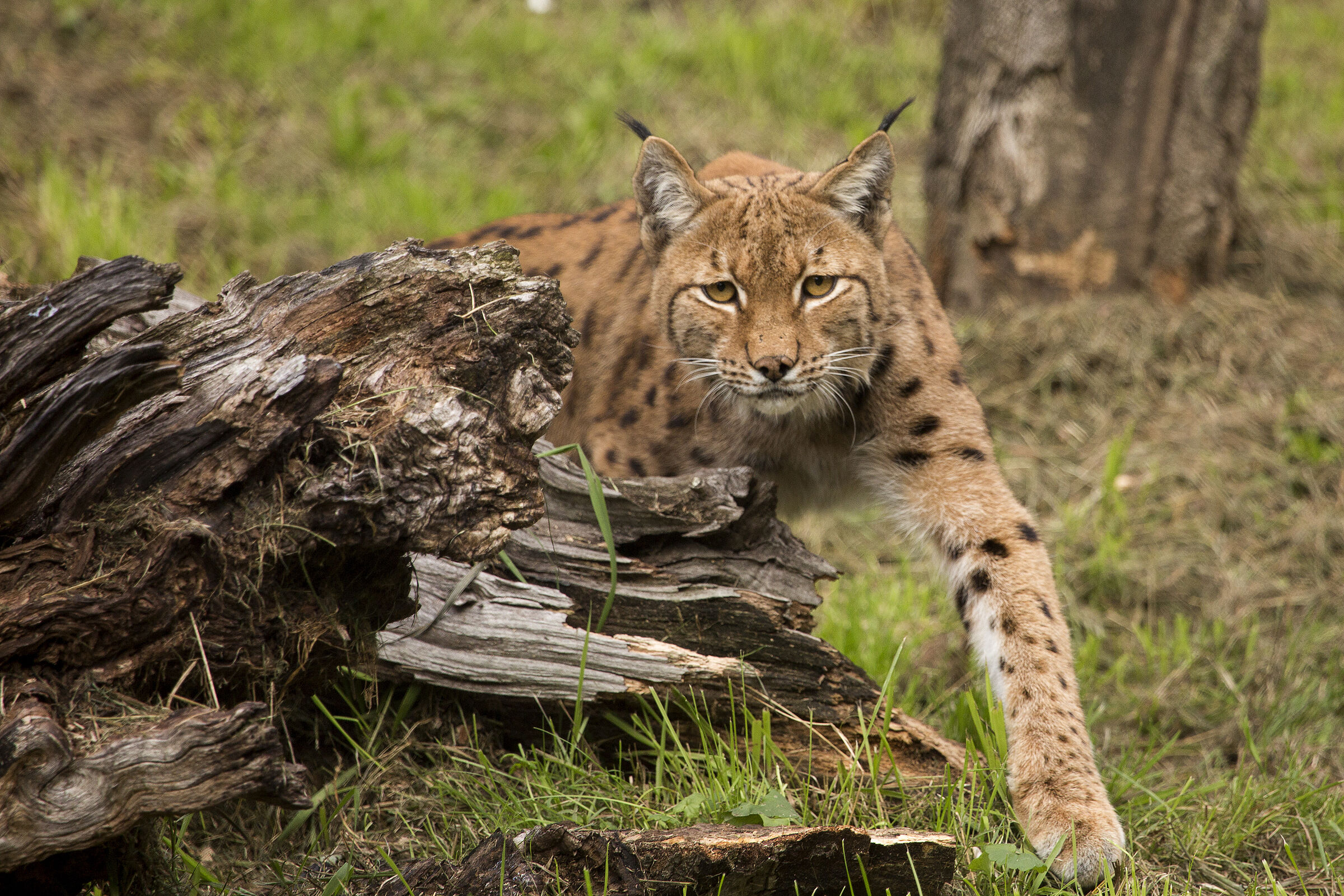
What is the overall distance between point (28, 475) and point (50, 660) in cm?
39

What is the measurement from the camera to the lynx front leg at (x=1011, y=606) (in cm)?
328

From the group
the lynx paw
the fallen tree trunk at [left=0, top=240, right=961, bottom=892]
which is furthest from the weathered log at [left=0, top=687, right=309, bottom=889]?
the lynx paw

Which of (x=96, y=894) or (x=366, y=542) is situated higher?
(x=366, y=542)

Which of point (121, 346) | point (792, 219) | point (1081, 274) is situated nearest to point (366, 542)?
point (121, 346)

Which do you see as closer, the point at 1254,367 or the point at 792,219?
the point at 792,219

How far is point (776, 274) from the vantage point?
3.95 metres

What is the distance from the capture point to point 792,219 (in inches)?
158

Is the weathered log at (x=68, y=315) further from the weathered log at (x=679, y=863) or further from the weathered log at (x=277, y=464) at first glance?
the weathered log at (x=679, y=863)

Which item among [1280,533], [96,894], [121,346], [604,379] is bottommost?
[1280,533]

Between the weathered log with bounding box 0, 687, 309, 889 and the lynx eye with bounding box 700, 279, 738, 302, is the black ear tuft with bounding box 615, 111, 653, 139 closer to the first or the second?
the lynx eye with bounding box 700, 279, 738, 302

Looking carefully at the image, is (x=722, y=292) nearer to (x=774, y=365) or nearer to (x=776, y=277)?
(x=776, y=277)

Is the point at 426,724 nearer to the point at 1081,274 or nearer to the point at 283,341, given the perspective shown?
the point at 283,341

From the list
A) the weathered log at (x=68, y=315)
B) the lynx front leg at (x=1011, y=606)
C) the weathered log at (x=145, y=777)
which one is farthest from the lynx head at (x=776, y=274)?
the weathered log at (x=145, y=777)

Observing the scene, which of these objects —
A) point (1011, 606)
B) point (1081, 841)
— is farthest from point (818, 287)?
point (1081, 841)
